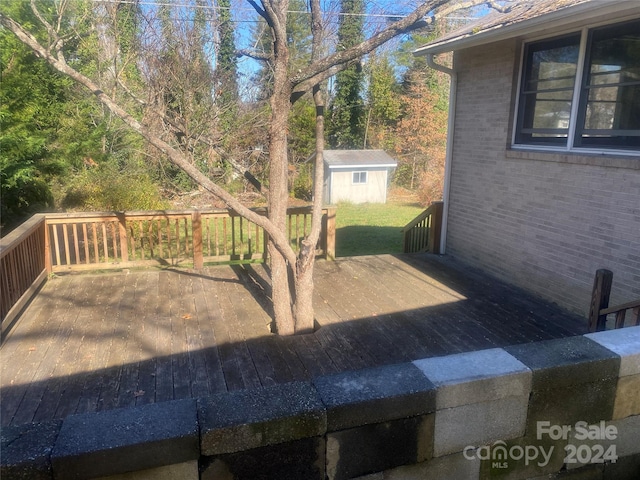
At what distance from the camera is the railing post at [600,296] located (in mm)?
3871

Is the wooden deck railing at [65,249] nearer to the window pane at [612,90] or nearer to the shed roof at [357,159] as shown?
the window pane at [612,90]

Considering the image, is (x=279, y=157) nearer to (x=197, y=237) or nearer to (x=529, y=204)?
(x=197, y=237)

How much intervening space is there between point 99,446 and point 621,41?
5.59 metres

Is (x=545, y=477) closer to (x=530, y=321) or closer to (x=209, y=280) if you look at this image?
(x=530, y=321)

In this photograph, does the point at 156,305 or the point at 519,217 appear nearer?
the point at 156,305

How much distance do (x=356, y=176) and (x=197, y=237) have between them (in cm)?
1366

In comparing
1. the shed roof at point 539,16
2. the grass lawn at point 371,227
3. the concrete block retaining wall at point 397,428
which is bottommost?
the grass lawn at point 371,227

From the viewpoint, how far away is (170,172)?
15.5 metres

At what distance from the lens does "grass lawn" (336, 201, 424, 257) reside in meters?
11.8

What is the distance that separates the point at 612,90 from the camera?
488cm

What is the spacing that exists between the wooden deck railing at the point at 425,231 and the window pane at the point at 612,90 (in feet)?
9.09

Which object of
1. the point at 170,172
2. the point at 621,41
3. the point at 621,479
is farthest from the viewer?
the point at 170,172

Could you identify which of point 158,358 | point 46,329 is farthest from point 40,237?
point 158,358

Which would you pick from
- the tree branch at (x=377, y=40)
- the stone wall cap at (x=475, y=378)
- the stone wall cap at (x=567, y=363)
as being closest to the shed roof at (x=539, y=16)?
the tree branch at (x=377, y=40)
